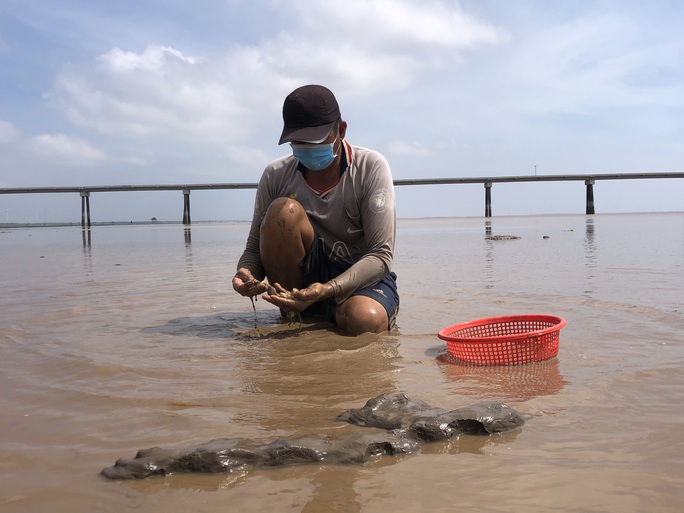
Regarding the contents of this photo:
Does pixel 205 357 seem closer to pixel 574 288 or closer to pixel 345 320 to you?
pixel 345 320

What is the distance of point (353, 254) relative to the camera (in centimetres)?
423

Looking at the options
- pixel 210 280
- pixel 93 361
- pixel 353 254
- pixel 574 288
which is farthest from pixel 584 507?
pixel 210 280

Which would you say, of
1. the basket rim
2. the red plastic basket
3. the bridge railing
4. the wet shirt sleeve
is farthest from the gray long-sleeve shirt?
the bridge railing

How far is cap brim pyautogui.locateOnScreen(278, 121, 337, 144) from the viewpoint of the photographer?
3.63 m

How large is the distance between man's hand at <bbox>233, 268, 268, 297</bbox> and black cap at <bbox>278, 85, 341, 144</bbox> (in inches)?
35.4

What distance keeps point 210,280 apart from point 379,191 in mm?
4055

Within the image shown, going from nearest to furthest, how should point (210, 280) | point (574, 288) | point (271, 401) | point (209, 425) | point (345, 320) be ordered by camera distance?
point (209, 425), point (271, 401), point (345, 320), point (574, 288), point (210, 280)

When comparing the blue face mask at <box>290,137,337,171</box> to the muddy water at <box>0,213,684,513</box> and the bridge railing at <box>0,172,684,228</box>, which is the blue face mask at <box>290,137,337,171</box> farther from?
the bridge railing at <box>0,172,684,228</box>

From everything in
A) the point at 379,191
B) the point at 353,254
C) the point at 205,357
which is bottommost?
the point at 205,357

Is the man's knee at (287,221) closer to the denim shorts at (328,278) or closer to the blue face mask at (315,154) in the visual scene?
the denim shorts at (328,278)

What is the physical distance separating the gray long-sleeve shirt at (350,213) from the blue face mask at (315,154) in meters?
0.22

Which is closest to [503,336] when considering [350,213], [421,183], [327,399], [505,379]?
[505,379]

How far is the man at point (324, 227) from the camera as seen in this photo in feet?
12.1

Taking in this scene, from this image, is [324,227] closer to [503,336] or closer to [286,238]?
[286,238]
